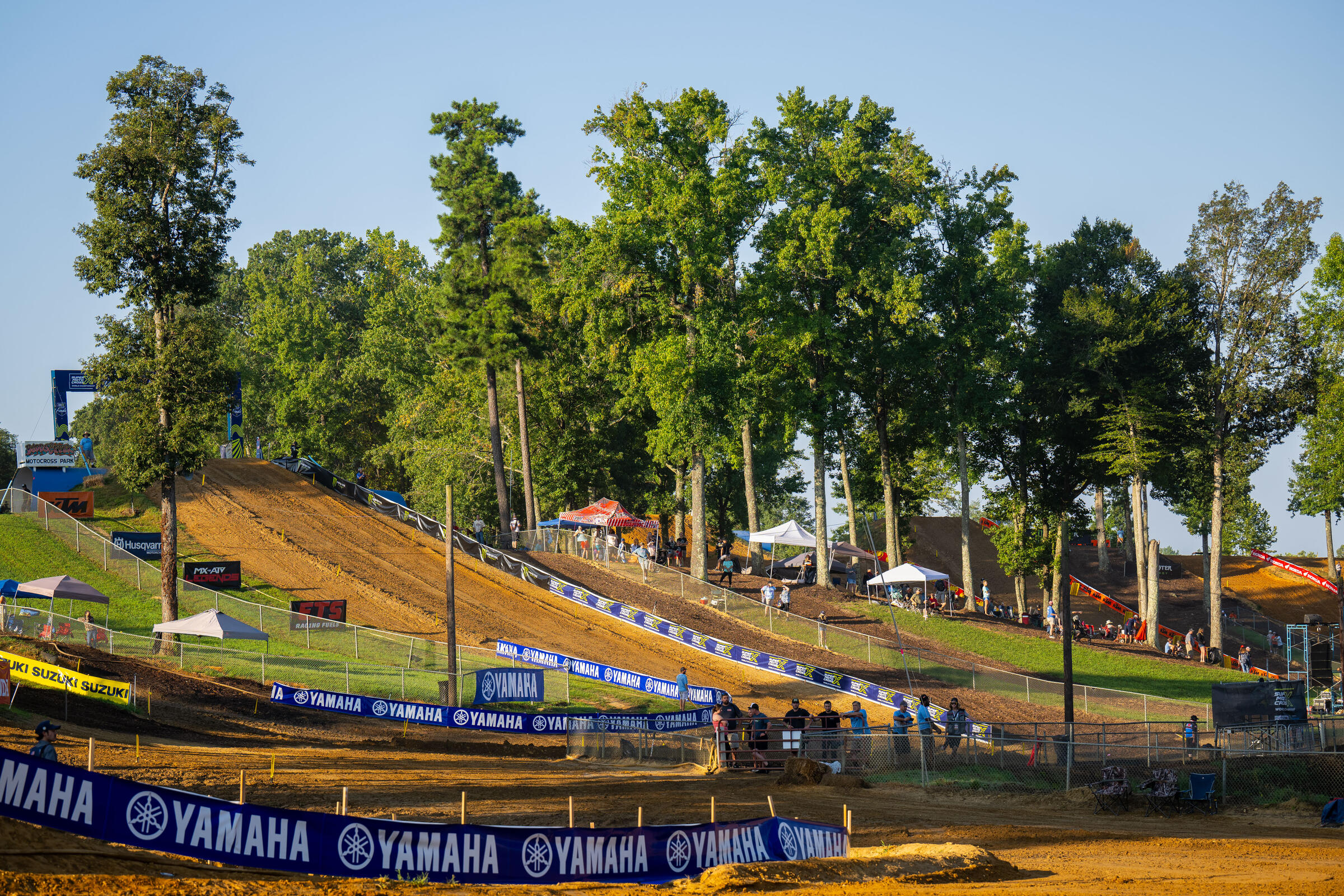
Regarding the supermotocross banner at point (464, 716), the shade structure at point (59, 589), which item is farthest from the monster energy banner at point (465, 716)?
the shade structure at point (59, 589)

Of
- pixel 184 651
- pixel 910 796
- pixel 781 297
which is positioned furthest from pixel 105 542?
pixel 910 796

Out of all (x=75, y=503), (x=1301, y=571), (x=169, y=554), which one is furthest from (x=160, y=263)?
(x=1301, y=571)

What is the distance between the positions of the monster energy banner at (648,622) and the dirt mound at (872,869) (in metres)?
9.86

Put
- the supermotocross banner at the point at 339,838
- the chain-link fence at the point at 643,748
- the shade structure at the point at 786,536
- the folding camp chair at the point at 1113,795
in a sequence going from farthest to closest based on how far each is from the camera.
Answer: the shade structure at the point at 786,536
the chain-link fence at the point at 643,748
the folding camp chair at the point at 1113,795
the supermotocross banner at the point at 339,838

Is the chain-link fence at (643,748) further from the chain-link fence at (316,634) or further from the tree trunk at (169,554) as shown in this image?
the tree trunk at (169,554)

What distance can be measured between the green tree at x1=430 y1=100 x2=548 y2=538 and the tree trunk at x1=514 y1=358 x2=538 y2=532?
113 centimetres

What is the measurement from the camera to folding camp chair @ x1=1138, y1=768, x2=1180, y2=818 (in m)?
20.4

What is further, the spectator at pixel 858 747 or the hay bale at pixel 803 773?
the spectator at pixel 858 747

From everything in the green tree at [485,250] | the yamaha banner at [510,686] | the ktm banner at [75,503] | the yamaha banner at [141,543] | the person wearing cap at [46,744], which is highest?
the green tree at [485,250]

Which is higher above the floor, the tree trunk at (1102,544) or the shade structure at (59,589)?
the tree trunk at (1102,544)

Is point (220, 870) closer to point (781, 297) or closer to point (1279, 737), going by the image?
point (1279, 737)

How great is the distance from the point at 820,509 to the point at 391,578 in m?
19.0

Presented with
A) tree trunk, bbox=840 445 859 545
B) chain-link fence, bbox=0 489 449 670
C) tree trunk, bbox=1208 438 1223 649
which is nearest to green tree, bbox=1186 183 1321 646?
tree trunk, bbox=1208 438 1223 649

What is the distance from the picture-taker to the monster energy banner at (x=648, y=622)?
115ft
